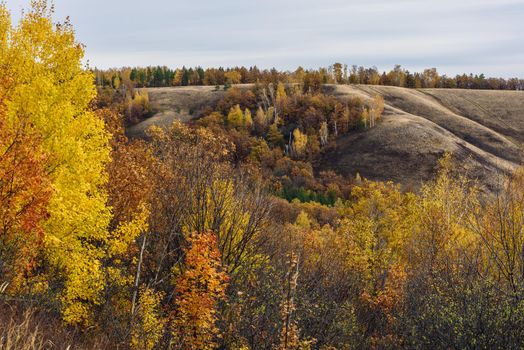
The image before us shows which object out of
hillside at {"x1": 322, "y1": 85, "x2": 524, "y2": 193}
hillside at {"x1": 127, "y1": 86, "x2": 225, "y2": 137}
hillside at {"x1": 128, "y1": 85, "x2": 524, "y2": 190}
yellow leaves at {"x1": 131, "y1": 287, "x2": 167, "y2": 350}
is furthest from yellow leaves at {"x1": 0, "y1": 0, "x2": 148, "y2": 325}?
hillside at {"x1": 127, "y1": 86, "x2": 225, "y2": 137}

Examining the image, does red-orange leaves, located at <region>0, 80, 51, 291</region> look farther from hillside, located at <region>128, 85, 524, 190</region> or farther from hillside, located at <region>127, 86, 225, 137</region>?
hillside, located at <region>127, 86, 225, 137</region>

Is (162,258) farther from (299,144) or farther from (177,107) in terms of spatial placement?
(177,107)

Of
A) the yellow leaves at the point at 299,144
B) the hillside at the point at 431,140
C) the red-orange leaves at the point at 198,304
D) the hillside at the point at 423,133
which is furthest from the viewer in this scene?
the yellow leaves at the point at 299,144

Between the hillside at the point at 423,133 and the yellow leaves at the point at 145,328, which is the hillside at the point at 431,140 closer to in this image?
the hillside at the point at 423,133

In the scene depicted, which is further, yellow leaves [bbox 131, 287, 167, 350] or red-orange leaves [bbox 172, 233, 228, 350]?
red-orange leaves [bbox 172, 233, 228, 350]

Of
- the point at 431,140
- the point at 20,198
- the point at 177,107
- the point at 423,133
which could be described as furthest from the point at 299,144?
the point at 20,198

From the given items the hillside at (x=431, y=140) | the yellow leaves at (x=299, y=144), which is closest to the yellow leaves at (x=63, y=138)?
the hillside at (x=431, y=140)

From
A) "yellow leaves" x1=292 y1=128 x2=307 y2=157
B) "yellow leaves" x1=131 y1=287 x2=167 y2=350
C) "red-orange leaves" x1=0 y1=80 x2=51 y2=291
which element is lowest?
"yellow leaves" x1=292 y1=128 x2=307 y2=157

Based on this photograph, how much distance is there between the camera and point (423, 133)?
138 meters

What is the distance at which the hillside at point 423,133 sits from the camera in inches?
4953

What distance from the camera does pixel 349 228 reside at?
143 feet

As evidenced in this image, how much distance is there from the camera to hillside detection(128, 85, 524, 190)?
126 m

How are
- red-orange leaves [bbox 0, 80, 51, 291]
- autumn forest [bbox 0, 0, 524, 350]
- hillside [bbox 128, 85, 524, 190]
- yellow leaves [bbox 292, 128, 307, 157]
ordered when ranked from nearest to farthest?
red-orange leaves [bbox 0, 80, 51, 291] → autumn forest [bbox 0, 0, 524, 350] → hillside [bbox 128, 85, 524, 190] → yellow leaves [bbox 292, 128, 307, 157]

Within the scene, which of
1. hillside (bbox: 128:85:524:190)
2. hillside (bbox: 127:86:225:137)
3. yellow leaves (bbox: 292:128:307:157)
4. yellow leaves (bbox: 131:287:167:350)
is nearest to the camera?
yellow leaves (bbox: 131:287:167:350)
